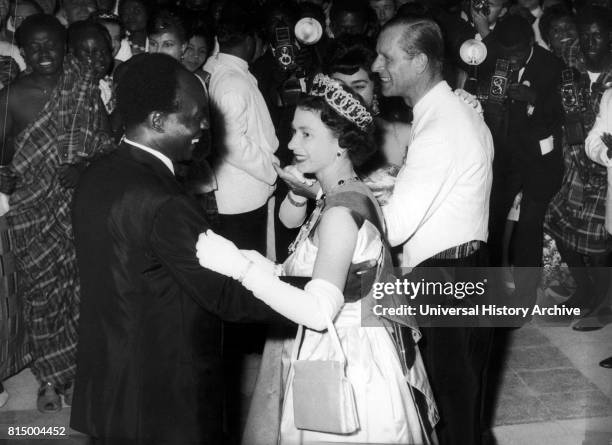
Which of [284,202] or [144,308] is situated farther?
[284,202]

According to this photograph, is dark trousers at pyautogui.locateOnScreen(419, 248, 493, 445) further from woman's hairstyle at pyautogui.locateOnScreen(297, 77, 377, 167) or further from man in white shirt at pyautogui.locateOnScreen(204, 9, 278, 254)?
man in white shirt at pyautogui.locateOnScreen(204, 9, 278, 254)

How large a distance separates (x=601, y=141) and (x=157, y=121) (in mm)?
2639

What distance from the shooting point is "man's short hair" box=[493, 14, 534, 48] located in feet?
13.1

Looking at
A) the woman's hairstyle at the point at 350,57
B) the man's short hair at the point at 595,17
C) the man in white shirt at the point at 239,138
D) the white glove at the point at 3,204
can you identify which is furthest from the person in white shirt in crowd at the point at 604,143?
the white glove at the point at 3,204

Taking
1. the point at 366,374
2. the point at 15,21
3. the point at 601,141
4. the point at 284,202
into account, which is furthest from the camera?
the point at 15,21

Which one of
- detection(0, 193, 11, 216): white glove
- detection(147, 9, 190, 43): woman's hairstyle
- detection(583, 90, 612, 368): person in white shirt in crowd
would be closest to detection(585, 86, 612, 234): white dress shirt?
detection(583, 90, 612, 368): person in white shirt in crowd

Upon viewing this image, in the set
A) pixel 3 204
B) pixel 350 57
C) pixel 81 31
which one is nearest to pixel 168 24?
pixel 81 31

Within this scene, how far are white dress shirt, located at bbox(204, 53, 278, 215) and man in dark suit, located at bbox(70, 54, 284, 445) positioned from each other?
165 centimetres

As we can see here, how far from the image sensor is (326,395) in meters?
1.75

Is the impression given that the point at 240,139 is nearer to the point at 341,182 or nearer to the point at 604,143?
the point at 341,182

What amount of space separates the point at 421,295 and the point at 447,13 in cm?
270

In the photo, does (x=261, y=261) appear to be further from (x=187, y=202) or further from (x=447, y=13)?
(x=447, y=13)

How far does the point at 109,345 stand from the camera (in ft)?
5.87

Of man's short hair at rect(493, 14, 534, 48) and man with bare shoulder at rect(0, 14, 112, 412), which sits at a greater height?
man's short hair at rect(493, 14, 534, 48)
